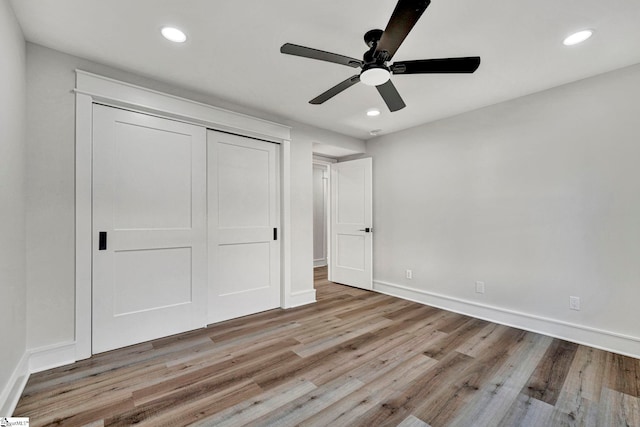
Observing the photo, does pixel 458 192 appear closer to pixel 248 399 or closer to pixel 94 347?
pixel 248 399

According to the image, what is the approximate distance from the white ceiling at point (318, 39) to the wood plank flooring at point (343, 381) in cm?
247

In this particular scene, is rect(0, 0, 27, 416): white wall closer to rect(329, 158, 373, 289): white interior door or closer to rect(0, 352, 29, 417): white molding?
rect(0, 352, 29, 417): white molding

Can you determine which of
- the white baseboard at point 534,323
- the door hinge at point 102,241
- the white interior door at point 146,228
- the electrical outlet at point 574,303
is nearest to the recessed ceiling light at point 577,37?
the electrical outlet at point 574,303

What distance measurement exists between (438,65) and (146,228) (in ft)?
9.06

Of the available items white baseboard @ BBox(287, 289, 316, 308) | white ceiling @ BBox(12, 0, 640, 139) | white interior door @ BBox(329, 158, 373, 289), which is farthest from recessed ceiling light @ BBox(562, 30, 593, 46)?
white baseboard @ BBox(287, 289, 316, 308)

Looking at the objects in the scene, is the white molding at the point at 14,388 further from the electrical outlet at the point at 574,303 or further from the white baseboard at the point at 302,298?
the electrical outlet at the point at 574,303

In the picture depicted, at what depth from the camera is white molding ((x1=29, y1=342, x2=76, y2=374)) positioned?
2.09 metres

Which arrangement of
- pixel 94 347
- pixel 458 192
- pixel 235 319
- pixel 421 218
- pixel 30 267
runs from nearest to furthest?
pixel 30 267
pixel 94 347
pixel 235 319
pixel 458 192
pixel 421 218

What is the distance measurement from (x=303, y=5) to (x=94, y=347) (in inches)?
121

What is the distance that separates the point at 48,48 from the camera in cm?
218

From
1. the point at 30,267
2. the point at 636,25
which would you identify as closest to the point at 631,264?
the point at 636,25

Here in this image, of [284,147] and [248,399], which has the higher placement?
[284,147]

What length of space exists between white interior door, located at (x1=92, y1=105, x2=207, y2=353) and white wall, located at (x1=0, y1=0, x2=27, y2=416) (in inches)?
17.9

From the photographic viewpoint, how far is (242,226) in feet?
11.0
